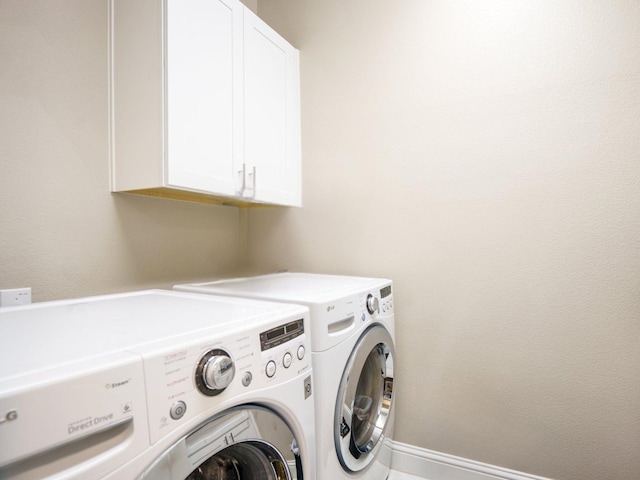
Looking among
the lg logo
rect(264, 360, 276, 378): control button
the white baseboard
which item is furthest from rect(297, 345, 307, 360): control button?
the white baseboard

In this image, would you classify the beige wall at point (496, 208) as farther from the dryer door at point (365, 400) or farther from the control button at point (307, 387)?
the control button at point (307, 387)

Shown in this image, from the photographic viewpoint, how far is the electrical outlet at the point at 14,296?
1.13 metres

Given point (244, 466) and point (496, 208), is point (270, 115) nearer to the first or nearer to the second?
point (496, 208)

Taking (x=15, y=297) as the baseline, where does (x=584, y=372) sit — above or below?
below

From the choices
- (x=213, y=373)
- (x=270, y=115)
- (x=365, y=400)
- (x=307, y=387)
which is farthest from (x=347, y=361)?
(x=270, y=115)

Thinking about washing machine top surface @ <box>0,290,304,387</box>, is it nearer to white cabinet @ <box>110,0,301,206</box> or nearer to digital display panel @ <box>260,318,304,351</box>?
digital display panel @ <box>260,318,304,351</box>

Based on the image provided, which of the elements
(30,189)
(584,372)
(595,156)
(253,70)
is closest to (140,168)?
(30,189)

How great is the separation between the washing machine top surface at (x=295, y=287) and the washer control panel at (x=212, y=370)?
0.28 metres

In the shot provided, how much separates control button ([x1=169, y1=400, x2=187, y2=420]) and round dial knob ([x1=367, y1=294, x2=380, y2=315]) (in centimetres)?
87

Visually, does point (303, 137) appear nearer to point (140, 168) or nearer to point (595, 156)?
point (140, 168)

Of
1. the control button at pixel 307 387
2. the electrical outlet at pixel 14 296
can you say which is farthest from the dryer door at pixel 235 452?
the electrical outlet at pixel 14 296

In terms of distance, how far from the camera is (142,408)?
0.58 m

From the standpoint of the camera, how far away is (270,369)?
845 mm

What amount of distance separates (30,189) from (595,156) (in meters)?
2.09
